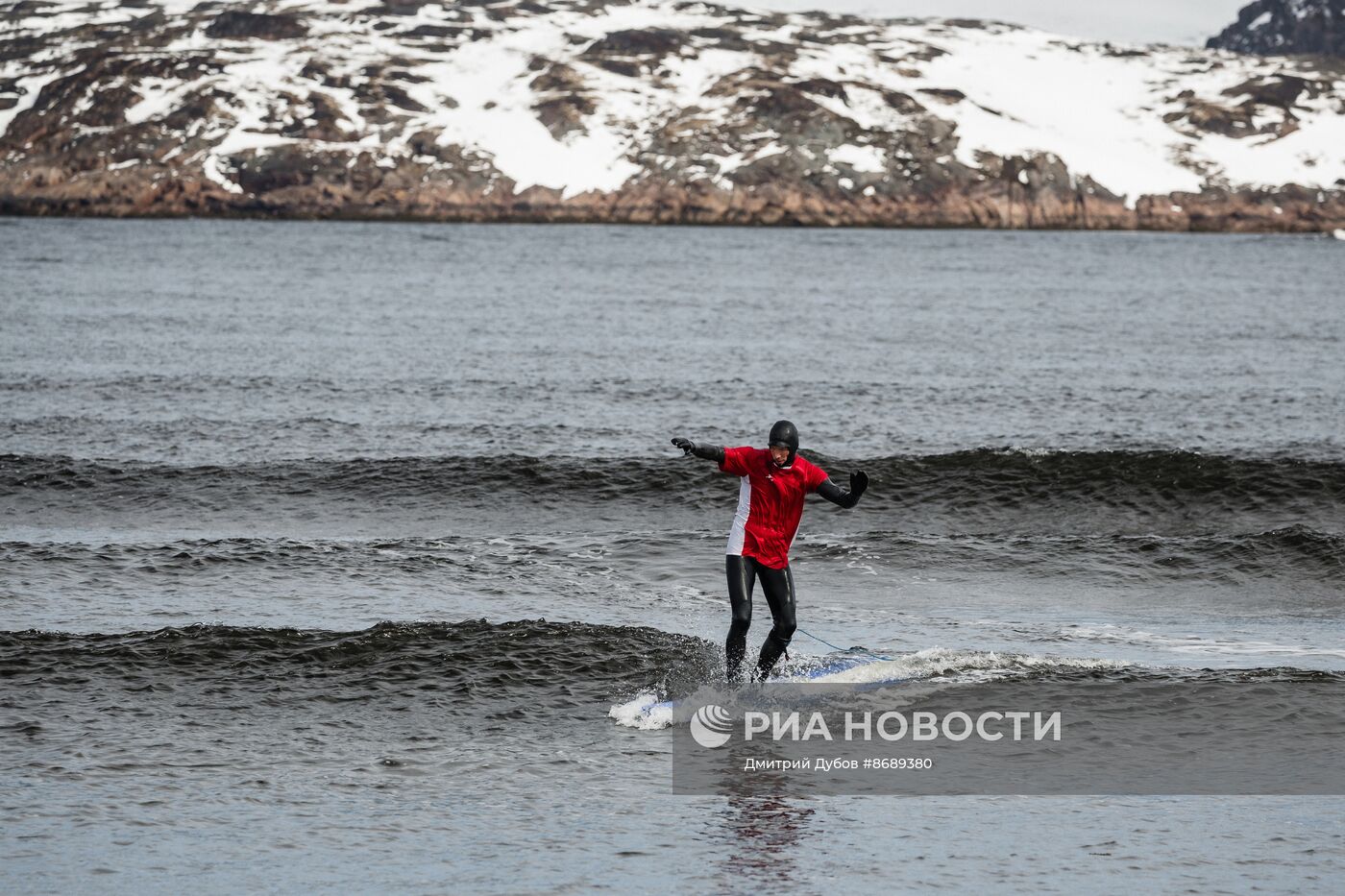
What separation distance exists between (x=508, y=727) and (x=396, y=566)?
6.69m

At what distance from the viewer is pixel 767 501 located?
42.5 ft

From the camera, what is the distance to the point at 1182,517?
954 inches

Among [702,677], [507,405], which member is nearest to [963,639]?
[702,677]

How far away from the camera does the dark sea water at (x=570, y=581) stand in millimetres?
9641

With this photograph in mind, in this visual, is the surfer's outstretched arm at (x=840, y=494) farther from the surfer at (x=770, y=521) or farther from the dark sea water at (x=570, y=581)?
the dark sea water at (x=570, y=581)

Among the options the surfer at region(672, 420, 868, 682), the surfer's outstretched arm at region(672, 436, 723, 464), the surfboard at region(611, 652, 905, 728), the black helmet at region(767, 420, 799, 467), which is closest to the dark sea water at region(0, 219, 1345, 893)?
the surfboard at region(611, 652, 905, 728)

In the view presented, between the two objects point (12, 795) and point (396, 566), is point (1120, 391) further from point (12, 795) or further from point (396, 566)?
point (12, 795)

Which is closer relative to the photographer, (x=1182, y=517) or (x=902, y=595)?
(x=902, y=595)

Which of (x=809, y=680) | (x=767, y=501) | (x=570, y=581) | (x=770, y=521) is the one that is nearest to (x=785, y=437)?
(x=767, y=501)

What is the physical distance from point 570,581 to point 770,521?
5.90 m

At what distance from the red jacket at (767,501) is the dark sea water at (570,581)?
4.65 feet

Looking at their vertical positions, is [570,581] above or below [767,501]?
below

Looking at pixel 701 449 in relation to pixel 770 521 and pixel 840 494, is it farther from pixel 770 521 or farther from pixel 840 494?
pixel 840 494

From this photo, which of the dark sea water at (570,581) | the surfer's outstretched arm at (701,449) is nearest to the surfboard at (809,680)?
the dark sea water at (570,581)
